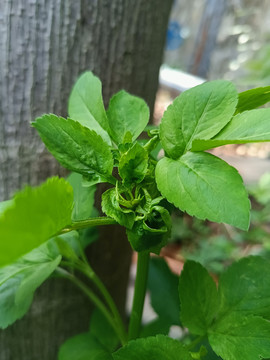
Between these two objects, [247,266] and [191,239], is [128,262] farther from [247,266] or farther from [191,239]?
[191,239]


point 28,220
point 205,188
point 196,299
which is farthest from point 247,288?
point 28,220

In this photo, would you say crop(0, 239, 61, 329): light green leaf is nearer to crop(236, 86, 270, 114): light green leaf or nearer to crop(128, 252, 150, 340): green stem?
crop(128, 252, 150, 340): green stem

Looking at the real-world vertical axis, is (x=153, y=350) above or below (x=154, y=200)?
below

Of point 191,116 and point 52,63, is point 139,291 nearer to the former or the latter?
point 191,116

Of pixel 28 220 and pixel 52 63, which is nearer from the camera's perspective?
pixel 28 220

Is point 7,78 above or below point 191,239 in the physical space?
above

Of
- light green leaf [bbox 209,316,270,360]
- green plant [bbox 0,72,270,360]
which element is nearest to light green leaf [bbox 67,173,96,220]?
green plant [bbox 0,72,270,360]

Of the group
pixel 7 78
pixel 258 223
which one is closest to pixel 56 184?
pixel 7 78
